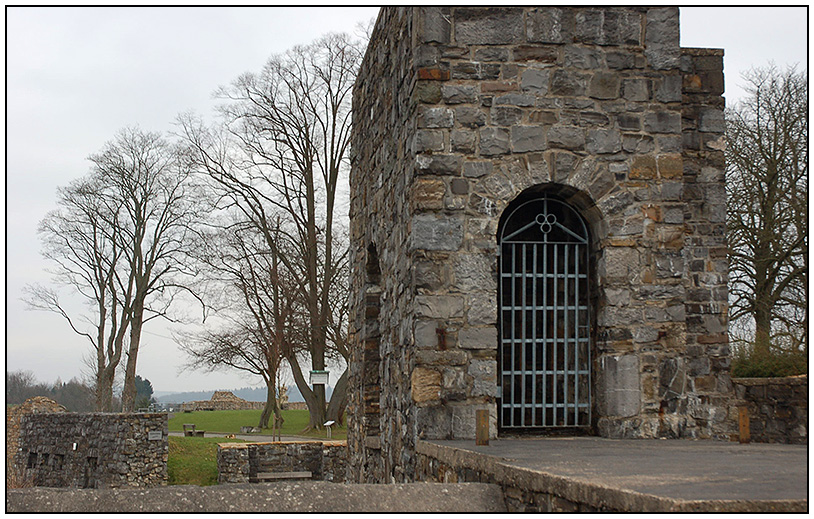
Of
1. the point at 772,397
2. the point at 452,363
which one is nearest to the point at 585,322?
the point at 452,363

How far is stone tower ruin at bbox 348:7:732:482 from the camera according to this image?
23.2ft

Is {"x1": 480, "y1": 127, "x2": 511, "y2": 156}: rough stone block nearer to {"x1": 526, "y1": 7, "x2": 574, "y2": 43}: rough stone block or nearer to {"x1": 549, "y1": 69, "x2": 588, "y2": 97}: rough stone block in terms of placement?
{"x1": 549, "y1": 69, "x2": 588, "y2": 97}: rough stone block

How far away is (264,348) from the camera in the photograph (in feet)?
77.4

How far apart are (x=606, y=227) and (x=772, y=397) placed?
300cm

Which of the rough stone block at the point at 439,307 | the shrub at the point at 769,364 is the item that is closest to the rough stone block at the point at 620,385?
the rough stone block at the point at 439,307

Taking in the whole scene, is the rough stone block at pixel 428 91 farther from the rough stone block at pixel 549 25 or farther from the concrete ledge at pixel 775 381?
the concrete ledge at pixel 775 381

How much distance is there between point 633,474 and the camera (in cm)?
408

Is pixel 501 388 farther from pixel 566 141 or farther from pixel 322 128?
pixel 322 128

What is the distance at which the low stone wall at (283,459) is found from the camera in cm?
1914

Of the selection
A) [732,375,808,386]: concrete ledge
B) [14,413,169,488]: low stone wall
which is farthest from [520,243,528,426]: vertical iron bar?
[14,413,169,488]: low stone wall

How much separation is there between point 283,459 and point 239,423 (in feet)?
38.8

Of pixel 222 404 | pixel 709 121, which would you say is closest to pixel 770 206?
pixel 709 121

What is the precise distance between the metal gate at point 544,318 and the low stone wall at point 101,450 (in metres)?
13.7

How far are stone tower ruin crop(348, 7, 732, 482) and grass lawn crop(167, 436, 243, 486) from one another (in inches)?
508
